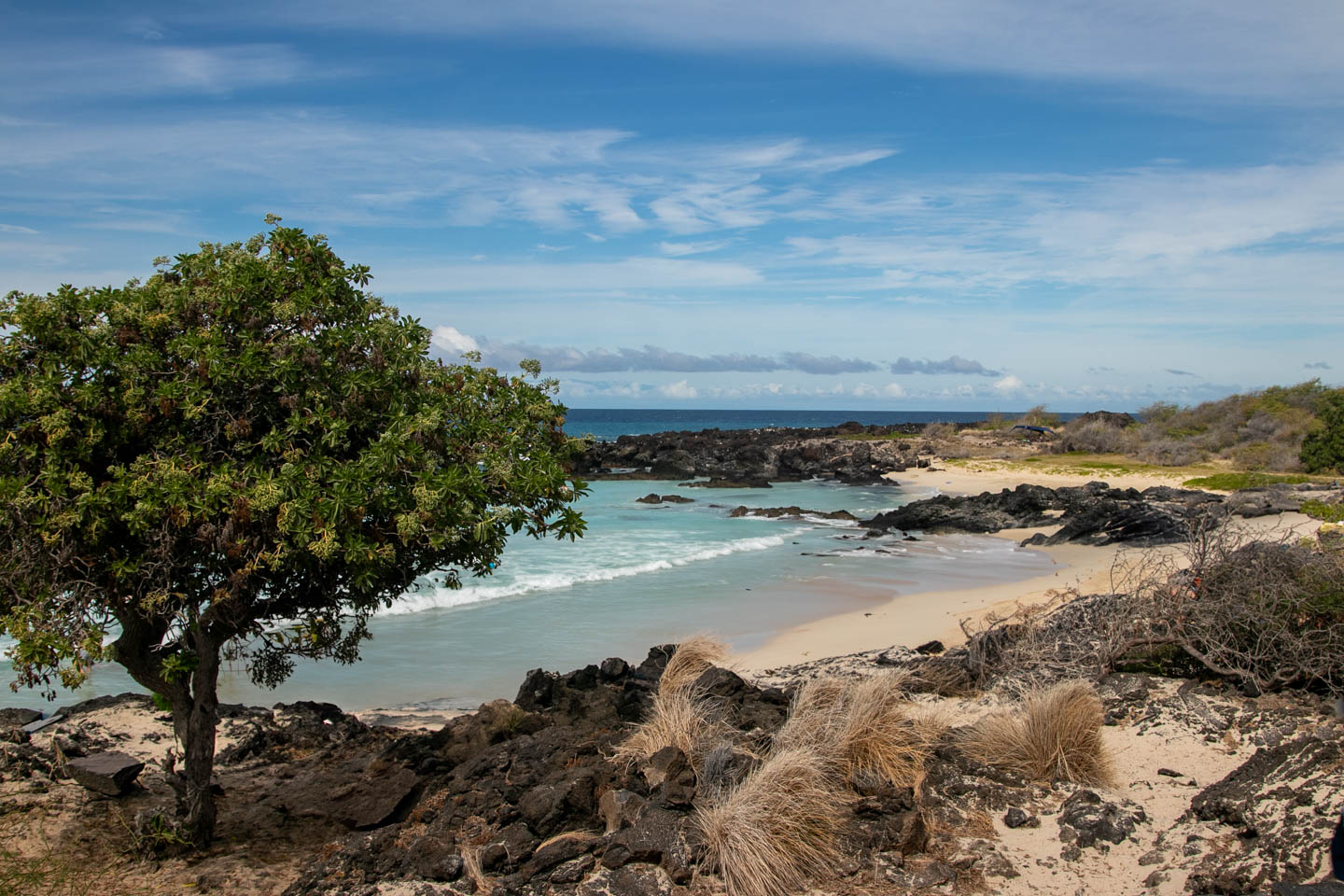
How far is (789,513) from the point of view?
30.7m

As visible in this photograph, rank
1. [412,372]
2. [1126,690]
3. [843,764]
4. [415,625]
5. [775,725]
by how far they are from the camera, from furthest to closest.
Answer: [415,625], [1126,690], [775,725], [843,764], [412,372]

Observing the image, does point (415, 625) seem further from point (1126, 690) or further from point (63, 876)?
point (1126, 690)

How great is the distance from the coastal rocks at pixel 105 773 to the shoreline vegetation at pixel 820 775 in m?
0.10

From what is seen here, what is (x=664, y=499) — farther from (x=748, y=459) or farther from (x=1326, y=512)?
(x=1326, y=512)

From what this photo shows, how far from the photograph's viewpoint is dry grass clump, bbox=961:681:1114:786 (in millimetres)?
6293

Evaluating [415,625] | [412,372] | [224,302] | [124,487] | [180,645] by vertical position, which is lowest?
[415,625]

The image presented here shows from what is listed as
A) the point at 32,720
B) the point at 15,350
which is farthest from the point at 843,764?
the point at 32,720

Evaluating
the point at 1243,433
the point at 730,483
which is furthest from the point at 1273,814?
the point at 1243,433

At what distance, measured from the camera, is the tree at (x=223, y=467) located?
4.86m

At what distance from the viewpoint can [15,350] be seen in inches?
199

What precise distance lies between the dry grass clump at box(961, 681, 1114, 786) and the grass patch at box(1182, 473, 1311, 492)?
24.8m

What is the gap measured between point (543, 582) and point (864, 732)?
12.4 meters

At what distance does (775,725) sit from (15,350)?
5.61m

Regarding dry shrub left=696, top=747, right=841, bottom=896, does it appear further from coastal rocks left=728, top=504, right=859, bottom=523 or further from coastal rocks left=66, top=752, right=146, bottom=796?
coastal rocks left=728, top=504, right=859, bottom=523
